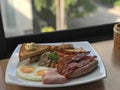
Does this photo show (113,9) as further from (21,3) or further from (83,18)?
(21,3)

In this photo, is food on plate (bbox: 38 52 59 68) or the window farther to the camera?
the window

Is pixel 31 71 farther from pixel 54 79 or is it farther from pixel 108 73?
pixel 108 73

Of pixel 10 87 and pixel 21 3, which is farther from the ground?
pixel 21 3

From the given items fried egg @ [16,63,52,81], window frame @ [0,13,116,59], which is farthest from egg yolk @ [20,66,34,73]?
window frame @ [0,13,116,59]

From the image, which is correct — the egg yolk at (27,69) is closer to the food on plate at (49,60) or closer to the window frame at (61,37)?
the food on plate at (49,60)

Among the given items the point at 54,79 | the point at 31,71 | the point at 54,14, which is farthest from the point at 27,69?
the point at 54,14

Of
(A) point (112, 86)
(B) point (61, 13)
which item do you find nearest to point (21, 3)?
(B) point (61, 13)

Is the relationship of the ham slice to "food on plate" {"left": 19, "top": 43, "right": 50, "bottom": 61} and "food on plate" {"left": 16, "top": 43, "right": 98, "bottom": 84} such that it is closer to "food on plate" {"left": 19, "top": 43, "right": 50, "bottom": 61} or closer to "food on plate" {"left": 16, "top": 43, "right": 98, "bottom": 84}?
"food on plate" {"left": 16, "top": 43, "right": 98, "bottom": 84}
